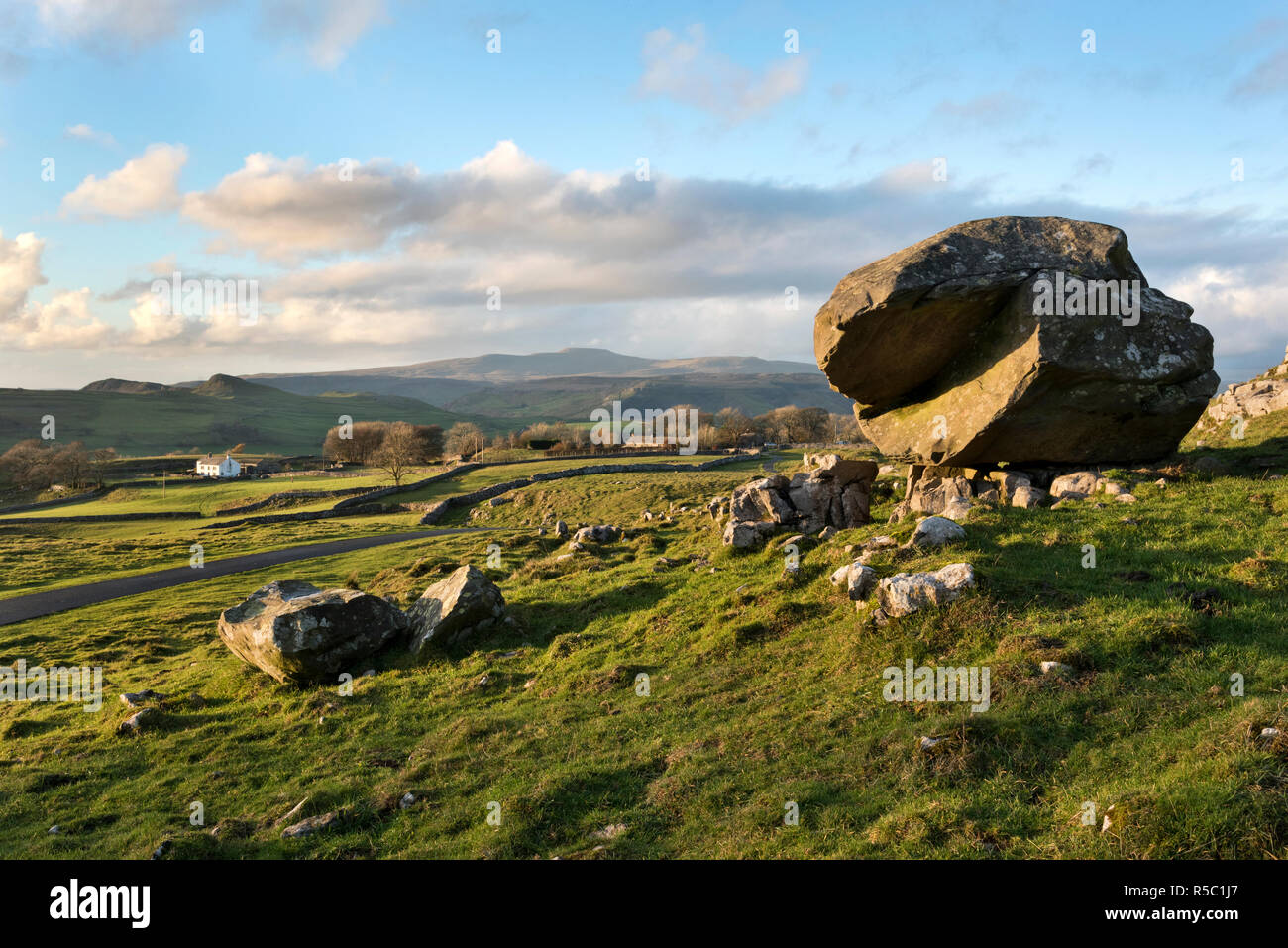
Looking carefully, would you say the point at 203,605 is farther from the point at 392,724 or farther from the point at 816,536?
the point at 816,536

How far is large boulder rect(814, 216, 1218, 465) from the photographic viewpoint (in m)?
17.2

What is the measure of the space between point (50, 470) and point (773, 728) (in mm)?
120262

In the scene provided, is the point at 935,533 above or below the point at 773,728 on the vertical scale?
above

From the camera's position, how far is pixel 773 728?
1077 centimetres

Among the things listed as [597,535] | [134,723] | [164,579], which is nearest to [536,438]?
[164,579]

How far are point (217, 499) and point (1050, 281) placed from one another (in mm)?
80171

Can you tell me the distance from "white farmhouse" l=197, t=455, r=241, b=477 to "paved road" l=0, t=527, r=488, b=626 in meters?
78.2

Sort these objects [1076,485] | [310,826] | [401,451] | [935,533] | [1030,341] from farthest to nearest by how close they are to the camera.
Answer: [401,451] → [1076,485] → [1030,341] → [935,533] → [310,826]

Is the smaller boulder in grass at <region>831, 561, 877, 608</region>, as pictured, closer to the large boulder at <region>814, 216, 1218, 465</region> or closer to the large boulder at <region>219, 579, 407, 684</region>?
the large boulder at <region>814, 216, 1218, 465</region>

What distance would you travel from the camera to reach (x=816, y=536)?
18.1 m

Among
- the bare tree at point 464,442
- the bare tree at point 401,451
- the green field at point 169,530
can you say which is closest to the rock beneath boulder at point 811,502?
the green field at point 169,530

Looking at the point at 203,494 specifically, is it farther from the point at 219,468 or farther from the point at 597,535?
the point at 597,535

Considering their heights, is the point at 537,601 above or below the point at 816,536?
below

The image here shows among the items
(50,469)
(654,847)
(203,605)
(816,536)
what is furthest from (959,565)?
(50,469)
